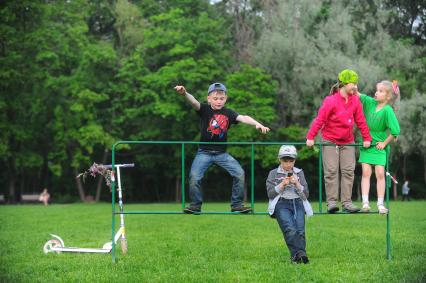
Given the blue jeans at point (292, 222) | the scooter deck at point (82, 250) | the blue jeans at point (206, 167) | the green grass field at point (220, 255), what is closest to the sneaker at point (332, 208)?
the blue jeans at point (292, 222)

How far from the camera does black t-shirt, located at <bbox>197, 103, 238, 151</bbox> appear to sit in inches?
411

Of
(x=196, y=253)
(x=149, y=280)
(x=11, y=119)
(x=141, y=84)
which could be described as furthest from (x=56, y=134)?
(x=149, y=280)

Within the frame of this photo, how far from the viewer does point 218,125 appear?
1043cm

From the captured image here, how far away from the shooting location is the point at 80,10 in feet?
156

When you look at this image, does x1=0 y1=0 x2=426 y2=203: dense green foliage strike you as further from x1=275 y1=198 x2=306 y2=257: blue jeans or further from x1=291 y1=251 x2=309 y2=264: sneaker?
x1=291 y1=251 x2=309 y2=264: sneaker

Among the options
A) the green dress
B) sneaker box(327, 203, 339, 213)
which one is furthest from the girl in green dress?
sneaker box(327, 203, 339, 213)

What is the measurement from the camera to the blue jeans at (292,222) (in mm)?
9992

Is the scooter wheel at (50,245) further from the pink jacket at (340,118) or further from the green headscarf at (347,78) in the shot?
the green headscarf at (347,78)

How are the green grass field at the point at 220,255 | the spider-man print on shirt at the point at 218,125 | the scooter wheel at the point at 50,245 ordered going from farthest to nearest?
the scooter wheel at the point at 50,245 < the spider-man print on shirt at the point at 218,125 < the green grass field at the point at 220,255

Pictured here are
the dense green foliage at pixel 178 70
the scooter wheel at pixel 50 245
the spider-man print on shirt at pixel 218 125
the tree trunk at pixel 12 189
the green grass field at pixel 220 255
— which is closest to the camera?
the green grass field at pixel 220 255

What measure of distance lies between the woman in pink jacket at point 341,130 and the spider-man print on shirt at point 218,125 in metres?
1.28

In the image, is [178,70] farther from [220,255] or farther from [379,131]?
[379,131]

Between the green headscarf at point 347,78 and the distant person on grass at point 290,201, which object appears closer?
the distant person on grass at point 290,201

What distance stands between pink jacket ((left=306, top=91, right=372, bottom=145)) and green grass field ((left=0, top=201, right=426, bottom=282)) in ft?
6.29
